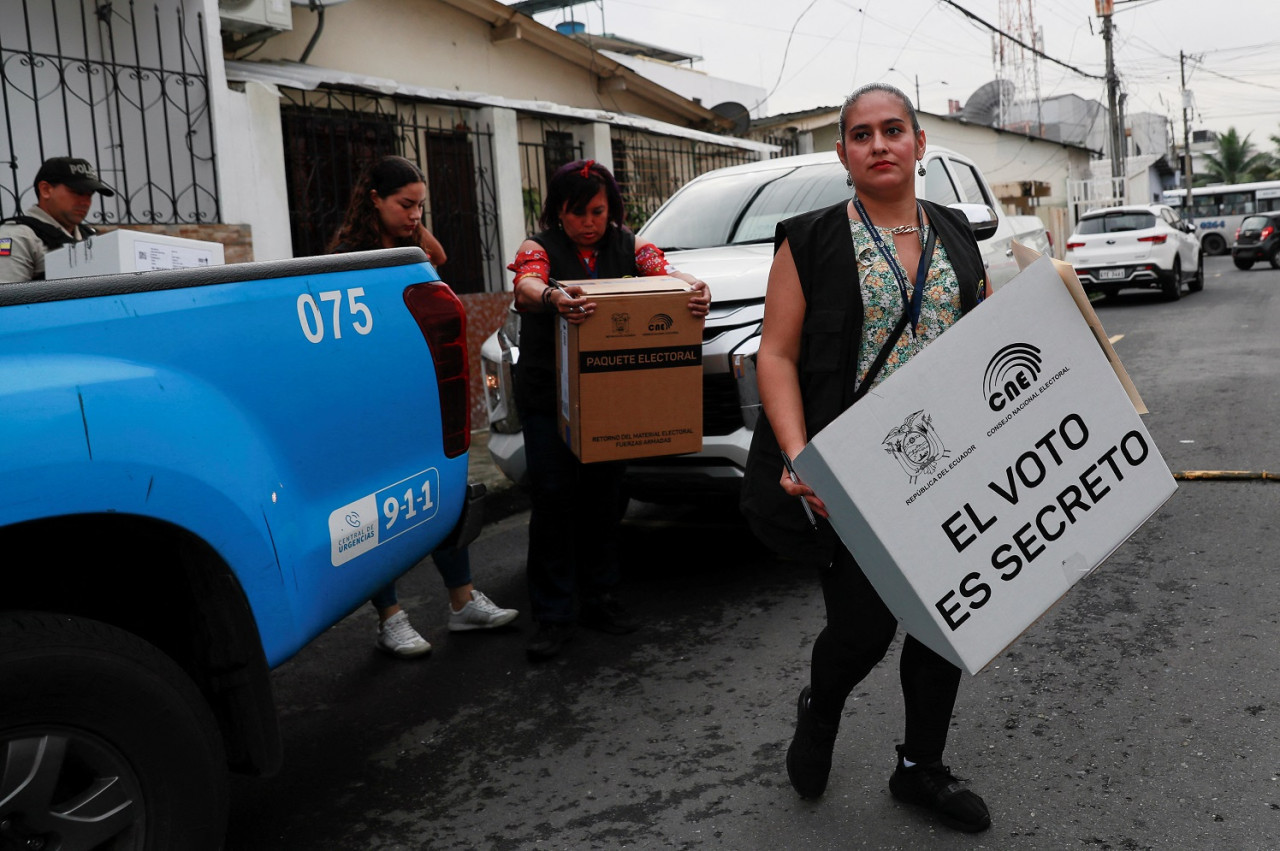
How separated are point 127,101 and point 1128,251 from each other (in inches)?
600

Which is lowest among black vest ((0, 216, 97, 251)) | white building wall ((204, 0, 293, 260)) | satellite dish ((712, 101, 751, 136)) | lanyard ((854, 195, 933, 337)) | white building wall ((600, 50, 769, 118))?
lanyard ((854, 195, 933, 337))

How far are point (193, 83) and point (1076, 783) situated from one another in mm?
7114

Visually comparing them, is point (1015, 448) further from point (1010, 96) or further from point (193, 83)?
point (1010, 96)

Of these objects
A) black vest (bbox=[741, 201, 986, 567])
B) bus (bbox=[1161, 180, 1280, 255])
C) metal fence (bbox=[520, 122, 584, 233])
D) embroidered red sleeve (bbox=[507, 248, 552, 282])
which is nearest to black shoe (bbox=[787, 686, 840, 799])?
black vest (bbox=[741, 201, 986, 567])

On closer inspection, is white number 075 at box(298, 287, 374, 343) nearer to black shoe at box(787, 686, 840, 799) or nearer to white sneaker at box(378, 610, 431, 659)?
black shoe at box(787, 686, 840, 799)

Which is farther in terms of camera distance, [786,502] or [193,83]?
[193,83]

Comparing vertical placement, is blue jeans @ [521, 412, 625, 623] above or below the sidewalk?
above

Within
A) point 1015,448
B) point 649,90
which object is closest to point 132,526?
point 1015,448

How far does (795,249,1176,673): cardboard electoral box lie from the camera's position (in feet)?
7.34

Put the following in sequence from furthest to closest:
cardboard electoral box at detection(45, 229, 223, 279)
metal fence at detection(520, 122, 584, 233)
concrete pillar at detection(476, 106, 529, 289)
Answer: metal fence at detection(520, 122, 584, 233)
concrete pillar at detection(476, 106, 529, 289)
cardboard electoral box at detection(45, 229, 223, 279)

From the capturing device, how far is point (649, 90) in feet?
44.6

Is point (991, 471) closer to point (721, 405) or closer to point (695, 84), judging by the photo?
point (721, 405)

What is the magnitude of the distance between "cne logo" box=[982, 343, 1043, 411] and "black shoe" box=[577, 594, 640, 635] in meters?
2.36

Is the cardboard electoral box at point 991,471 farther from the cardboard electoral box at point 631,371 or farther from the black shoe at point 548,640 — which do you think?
the black shoe at point 548,640
